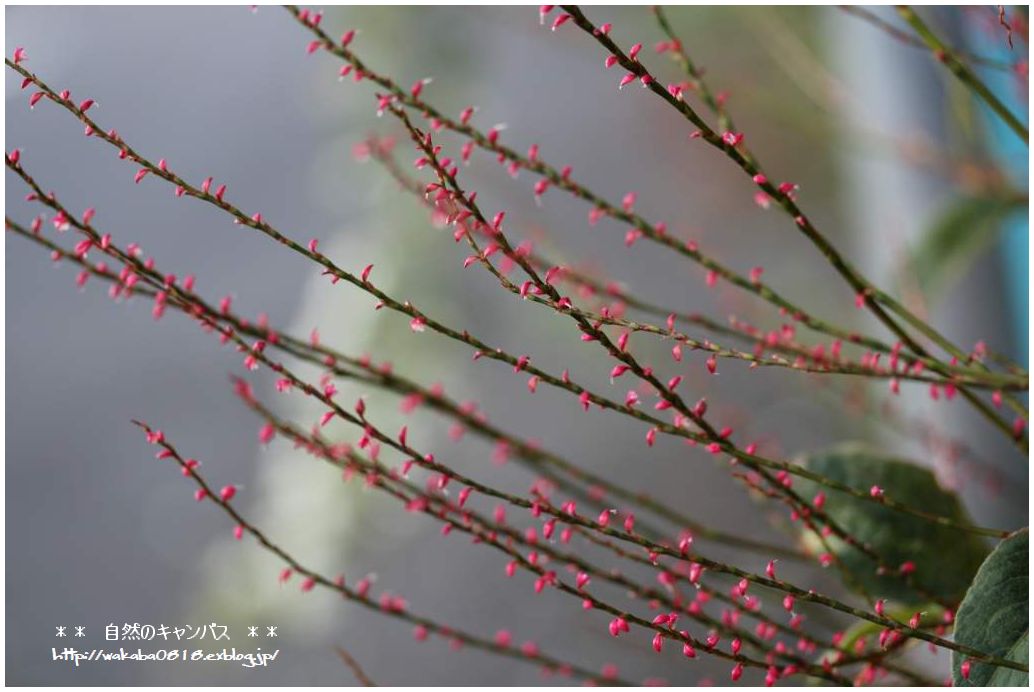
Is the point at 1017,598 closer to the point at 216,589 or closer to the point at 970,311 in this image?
the point at 970,311

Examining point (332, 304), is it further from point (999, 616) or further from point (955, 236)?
point (999, 616)

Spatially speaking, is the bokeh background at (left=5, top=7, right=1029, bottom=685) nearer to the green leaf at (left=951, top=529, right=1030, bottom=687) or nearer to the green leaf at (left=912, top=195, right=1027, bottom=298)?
the green leaf at (left=912, top=195, right=1027, bottom=298)

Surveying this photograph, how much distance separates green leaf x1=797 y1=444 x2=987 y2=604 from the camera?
37 cm

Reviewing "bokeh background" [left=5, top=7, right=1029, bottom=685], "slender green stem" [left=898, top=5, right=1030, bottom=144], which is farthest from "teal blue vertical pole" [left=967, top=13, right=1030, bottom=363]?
"slender green stem" [left=898, top=5, right=1030, bottom=144]

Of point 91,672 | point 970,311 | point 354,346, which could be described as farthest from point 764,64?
point 91,672

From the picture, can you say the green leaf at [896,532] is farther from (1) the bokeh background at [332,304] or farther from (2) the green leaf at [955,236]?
(1) the bokeh background at [332,304]

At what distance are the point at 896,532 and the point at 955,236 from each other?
0.17 metres

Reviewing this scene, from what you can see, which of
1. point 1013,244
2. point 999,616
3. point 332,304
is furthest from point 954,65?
point 332,304

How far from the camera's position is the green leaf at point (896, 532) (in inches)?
14.6

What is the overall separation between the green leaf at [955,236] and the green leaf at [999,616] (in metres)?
0.23

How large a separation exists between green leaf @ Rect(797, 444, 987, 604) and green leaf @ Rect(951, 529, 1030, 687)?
0.09 meters

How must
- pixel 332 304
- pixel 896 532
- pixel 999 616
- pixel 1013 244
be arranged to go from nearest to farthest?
1. pixel 999 616
2. pixel 896 532
3. pixel 1013 244
4. pixel 332 304

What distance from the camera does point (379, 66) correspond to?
124 cm

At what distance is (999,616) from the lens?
27cm
